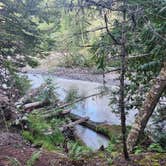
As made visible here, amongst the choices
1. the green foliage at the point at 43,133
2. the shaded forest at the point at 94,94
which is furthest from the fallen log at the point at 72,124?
the green foliage at the point at 43,133

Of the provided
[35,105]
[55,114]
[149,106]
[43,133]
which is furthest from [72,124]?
[149,106]

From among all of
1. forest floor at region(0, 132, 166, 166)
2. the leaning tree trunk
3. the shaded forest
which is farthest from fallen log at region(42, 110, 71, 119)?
forest floor at region(0, 132, 166, 166)

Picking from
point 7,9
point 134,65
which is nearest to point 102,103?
point 7,9

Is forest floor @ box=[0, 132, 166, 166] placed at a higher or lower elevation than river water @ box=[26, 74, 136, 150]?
higher

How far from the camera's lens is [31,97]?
1030 centimetres

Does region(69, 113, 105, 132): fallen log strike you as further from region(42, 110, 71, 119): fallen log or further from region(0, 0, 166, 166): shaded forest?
region(42, 110, 71, 119): fallen log

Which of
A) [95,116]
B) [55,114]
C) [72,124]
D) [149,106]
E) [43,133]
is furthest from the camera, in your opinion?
[95,116]

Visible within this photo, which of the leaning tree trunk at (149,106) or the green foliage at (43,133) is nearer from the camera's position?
the leaning tree trunk at (149,106)

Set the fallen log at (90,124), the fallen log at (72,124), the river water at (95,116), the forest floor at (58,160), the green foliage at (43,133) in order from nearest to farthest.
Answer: the forest floor at (58,160) → the green foliage at (43,133) → the fallen log at (72,124) → the river water at (95,116) → the fallen log at (90,124)

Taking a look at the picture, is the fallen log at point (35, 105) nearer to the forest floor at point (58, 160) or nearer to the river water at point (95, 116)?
the river water at point (95, 116)

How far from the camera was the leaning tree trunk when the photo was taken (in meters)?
5.39

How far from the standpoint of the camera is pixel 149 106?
5.47 m

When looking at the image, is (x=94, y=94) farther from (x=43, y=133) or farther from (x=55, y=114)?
(x=55, y=114)

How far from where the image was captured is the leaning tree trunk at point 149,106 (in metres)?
5.39
